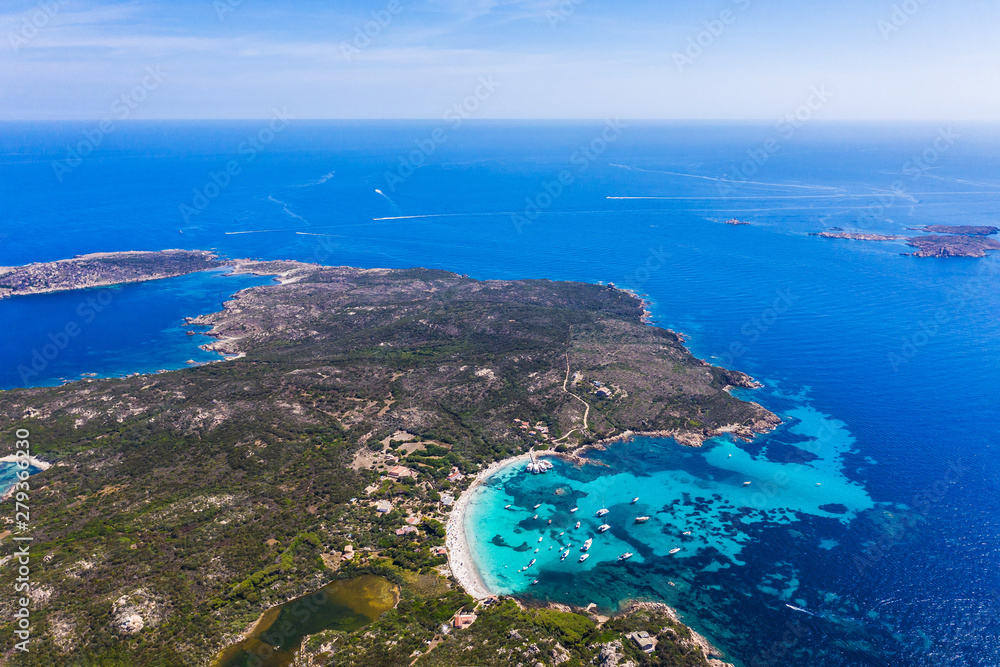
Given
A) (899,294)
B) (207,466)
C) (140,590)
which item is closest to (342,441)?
(207,466)

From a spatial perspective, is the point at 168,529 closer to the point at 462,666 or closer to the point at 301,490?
the point at 301,490

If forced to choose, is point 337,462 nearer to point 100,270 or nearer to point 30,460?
point 30,460

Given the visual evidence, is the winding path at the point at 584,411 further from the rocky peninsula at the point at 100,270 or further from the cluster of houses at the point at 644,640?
the rocky peninsula at the point at 100,270

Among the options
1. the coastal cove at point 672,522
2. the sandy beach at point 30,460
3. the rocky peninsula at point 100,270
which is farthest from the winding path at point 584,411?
the rocky peninsula at point 100,270

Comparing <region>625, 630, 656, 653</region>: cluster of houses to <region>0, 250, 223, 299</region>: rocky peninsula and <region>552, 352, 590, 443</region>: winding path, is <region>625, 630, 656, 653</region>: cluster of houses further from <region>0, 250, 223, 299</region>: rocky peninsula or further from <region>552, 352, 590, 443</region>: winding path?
<region>0, 250, 223, 299</region>: rocky peninsula

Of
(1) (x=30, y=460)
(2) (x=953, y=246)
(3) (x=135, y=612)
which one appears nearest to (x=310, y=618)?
(3) (x=135, y=612)

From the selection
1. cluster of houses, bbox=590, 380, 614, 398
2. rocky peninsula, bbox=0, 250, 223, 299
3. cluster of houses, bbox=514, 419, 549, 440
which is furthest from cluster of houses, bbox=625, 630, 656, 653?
rocky peninsula, bbox=0, 250, 223, 299
